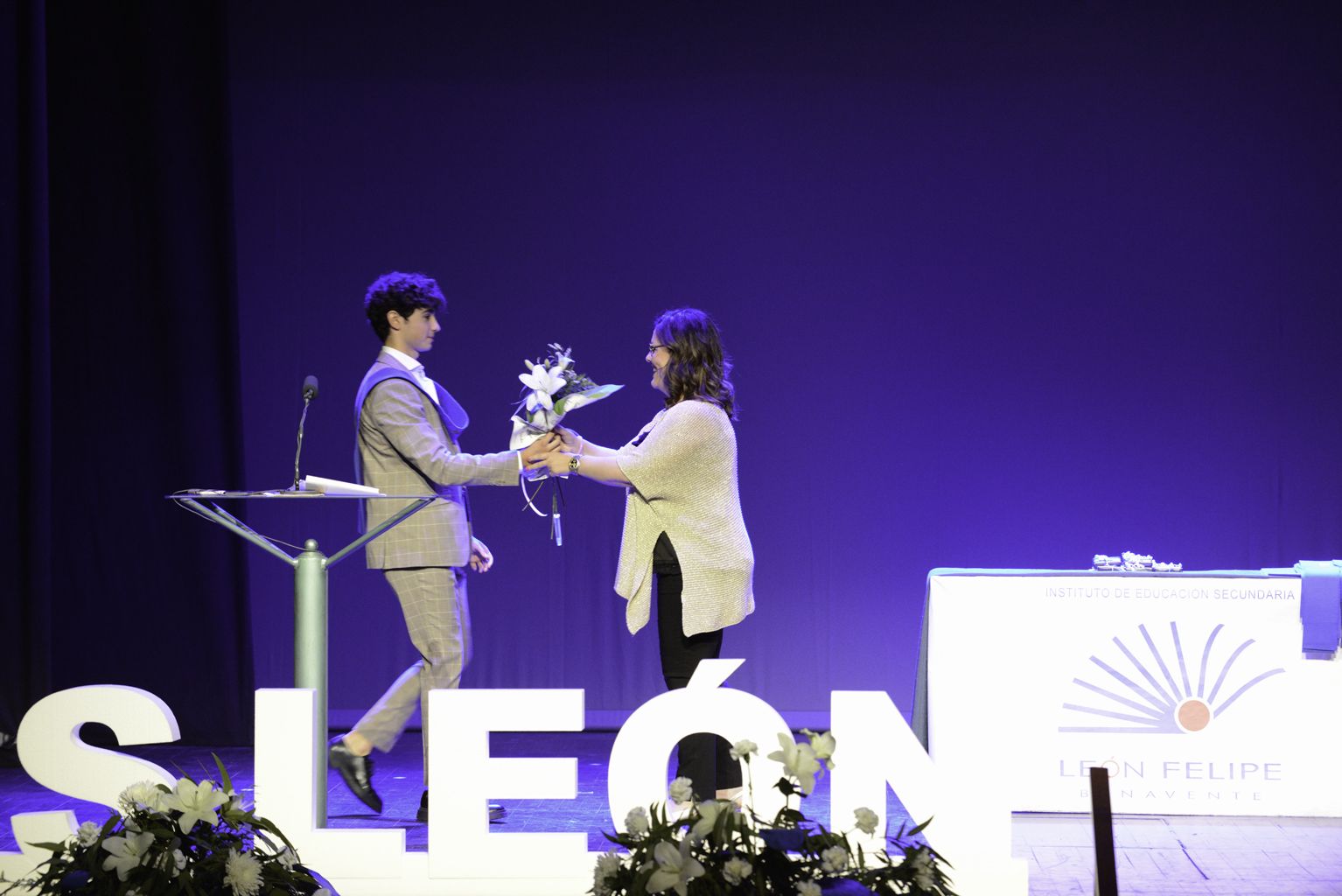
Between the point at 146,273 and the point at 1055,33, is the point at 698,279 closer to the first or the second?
the point at 1055,33

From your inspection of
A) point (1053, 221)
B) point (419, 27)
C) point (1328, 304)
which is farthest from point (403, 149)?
point (1328, 304)

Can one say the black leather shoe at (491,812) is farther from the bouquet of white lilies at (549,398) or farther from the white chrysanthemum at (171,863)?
the white chrysanthemum at (171,863)

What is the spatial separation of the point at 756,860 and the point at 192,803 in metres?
0.65

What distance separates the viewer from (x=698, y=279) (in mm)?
5973

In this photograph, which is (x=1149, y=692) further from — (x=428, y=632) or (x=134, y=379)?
(x=134, y=379)

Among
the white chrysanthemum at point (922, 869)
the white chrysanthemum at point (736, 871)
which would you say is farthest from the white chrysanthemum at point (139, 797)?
the white chrysanthemum at point (922, 869)

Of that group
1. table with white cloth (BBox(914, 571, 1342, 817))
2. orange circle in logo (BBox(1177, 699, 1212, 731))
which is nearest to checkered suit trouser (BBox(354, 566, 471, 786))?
table with white cloth (BBox(914, 571, 1342, 817))

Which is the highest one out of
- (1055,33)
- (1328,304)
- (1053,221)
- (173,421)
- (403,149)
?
(1055,33)

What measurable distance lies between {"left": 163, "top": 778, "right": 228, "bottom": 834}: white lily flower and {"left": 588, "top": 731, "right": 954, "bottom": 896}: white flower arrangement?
48 centimetres

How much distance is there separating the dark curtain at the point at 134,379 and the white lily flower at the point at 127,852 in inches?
173

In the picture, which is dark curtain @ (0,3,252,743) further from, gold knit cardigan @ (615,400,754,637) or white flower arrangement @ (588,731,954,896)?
white flower arrangement @ (588,731,954,896)

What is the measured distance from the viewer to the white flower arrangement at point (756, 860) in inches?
48.1

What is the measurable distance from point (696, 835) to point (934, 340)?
484 cm

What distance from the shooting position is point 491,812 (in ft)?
13.7
